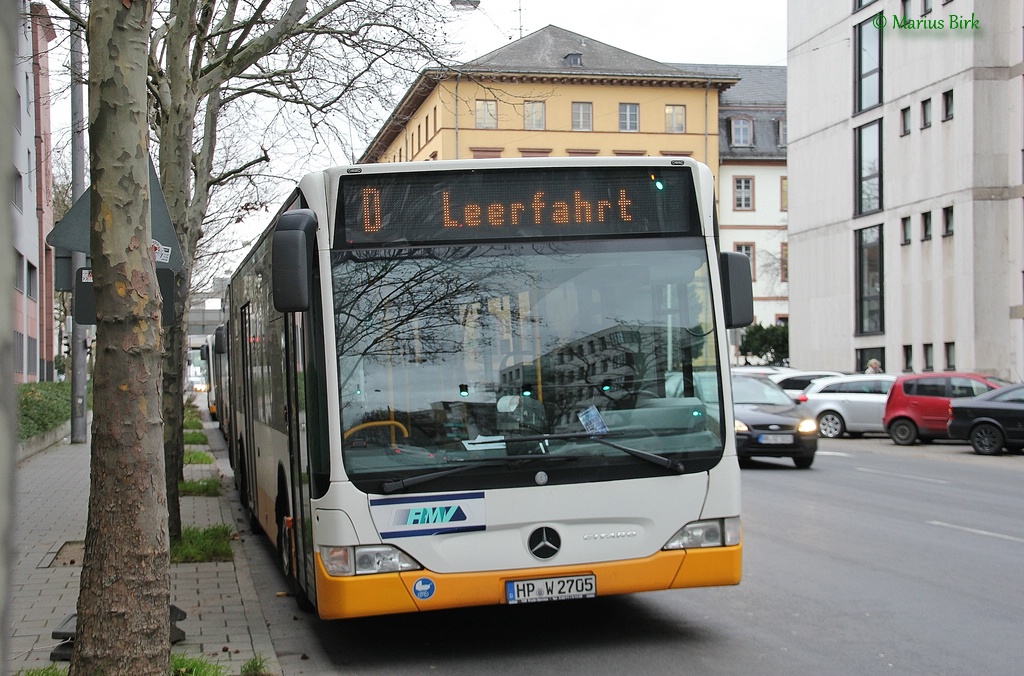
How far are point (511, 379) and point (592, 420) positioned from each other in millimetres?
517

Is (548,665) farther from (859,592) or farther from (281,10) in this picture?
(281,10)

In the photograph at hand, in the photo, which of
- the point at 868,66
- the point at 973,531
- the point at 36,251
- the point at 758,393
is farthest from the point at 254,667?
the point at 868,66

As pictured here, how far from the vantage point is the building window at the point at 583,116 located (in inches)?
2749

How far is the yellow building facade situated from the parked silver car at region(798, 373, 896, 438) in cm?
3857

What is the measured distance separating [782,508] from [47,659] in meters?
9.66

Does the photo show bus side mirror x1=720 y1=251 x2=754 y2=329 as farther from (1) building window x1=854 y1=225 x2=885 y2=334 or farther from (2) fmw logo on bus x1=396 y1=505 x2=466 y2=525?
(1) building window x1=854 y1=225 x2=885 y2=334

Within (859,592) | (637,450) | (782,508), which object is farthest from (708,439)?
(782,508)

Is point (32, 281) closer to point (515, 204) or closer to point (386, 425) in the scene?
point (515, 204)

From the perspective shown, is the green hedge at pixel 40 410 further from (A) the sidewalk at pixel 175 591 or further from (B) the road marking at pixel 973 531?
(B) the road marking at pixel 973 531

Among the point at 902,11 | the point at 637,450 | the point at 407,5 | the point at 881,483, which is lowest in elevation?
the point at 881,483

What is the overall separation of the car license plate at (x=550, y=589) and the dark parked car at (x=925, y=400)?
71.7 feet

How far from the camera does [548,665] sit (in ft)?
22.0

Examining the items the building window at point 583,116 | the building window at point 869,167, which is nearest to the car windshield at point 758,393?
the building window at point 869,167

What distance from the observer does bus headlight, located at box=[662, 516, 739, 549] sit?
22.8ft
